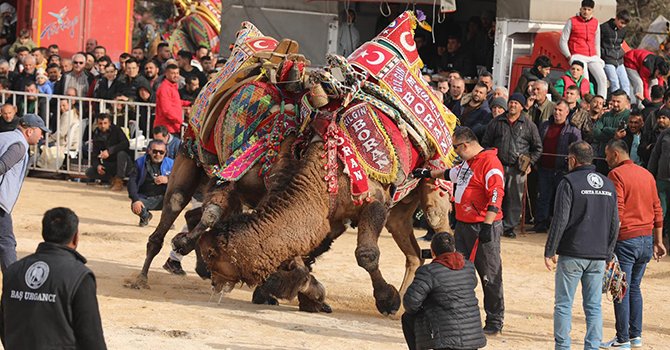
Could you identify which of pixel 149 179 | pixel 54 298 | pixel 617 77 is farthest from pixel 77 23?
pixel 54 298

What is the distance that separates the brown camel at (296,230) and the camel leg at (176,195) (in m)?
2.22

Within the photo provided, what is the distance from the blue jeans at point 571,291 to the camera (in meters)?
9.63

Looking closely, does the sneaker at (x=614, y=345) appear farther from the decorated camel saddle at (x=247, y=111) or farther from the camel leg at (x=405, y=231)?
the decorated camel saddle at (x=247, y=111)

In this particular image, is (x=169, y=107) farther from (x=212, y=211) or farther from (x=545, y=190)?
(x=212, y=211)

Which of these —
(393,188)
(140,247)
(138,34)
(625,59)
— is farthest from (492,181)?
(138,34)

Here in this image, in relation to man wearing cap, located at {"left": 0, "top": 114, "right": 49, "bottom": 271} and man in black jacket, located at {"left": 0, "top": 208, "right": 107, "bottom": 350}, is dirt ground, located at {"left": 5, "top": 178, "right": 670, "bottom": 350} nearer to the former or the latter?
man wearing cap, located at {"left": 0, "top": 114, "right": 49, "bottom": 271}

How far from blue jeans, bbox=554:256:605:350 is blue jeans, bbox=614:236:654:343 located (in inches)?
24.5

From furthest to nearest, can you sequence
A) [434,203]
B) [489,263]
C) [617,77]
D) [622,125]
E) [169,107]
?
[617,77] < [169,107] < [622,125] < [434,203] < [489,263]

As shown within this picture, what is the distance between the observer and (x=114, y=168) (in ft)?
63.3

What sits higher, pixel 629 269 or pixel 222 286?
pixel 629 269

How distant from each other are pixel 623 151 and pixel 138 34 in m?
28.8

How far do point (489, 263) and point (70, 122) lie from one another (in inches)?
430

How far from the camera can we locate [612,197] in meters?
9.72

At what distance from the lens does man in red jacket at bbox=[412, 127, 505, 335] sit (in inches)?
414
